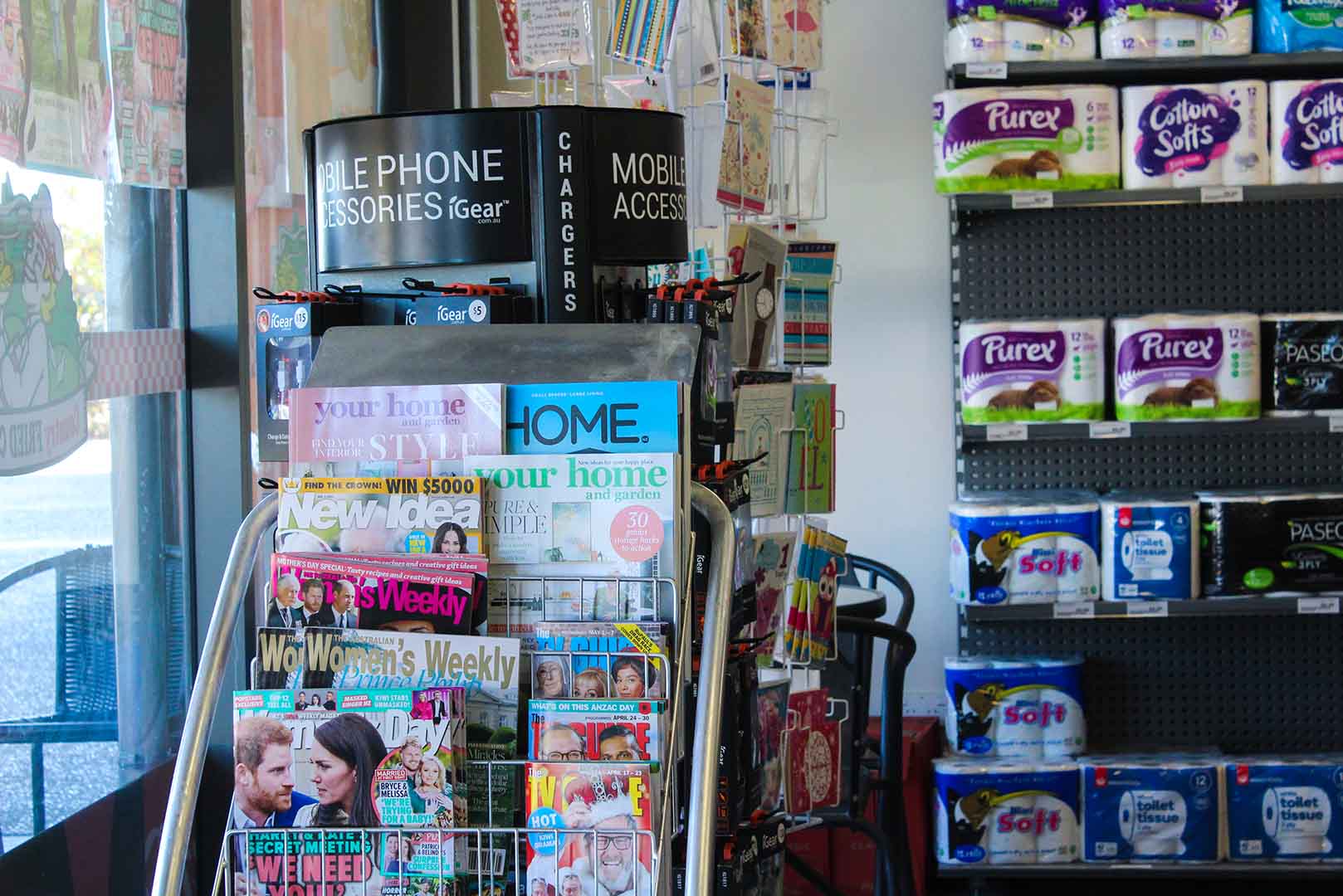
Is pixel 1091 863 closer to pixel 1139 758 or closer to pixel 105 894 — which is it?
pixel 1139 758

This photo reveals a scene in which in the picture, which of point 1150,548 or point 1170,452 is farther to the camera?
point 1170,452

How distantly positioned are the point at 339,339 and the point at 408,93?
207 cm

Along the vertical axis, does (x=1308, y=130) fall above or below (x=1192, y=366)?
above

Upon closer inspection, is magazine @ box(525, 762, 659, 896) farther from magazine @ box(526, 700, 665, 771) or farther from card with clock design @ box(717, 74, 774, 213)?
card with clock design @ box(717, 74, 774, 213)

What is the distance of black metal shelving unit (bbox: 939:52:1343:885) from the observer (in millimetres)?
3904

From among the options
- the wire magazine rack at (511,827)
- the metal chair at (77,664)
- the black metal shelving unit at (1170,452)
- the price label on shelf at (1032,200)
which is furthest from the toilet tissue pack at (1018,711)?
the wire magazine rack at (511,827)

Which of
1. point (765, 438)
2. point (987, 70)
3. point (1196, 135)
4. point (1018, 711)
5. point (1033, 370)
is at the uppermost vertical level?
point (987, 70)

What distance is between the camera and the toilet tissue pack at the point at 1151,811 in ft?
11.8

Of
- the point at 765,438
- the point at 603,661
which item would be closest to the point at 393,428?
the point at 603,661

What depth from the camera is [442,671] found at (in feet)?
4.14

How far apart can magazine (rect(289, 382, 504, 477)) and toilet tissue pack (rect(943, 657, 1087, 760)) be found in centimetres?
259

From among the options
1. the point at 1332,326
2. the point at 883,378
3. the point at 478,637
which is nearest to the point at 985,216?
the point at 883,378

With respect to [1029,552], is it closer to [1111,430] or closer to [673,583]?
[1111,430]

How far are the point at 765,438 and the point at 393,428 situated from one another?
77cm
